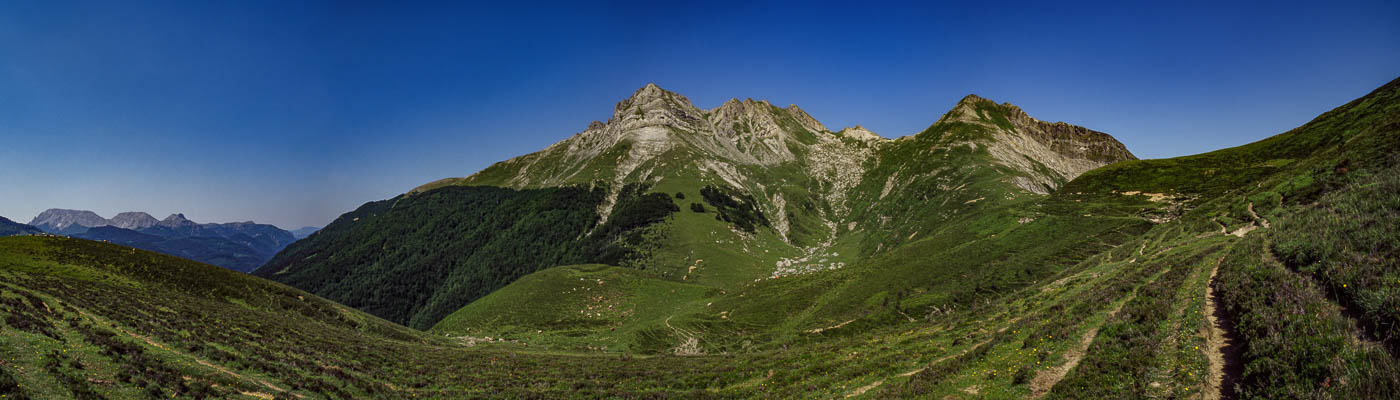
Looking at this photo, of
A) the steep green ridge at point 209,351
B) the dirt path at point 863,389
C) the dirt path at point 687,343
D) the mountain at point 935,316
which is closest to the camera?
the mountain at point 935,316

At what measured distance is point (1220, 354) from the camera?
1541 cm

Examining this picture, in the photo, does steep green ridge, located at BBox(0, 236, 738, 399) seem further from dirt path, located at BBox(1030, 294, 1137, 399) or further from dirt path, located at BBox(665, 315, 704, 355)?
dirt path, located at BBox(1030, 294, 1137, 399)

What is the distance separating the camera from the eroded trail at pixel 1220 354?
1349cm

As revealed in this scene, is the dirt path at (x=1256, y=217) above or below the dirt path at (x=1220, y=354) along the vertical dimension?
above

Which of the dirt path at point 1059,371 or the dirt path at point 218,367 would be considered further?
the dirt path at point 218,367

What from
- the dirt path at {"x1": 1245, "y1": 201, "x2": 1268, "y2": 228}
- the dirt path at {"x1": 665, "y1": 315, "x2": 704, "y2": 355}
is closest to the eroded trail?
the dirt path at {"x1": 1245, "y1": 201, "x2": 1268, "y2": 228}

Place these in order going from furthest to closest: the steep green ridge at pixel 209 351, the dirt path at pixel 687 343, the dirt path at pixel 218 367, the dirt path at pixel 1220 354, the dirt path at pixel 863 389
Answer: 1. the dirt path at pixel 687 343
2. the dirt path at pixel 218 367
3. the dirt path at pixel 863 389
4. the steep green ridge at pixel 209 351
5. the dirt path at pixel 1220 354

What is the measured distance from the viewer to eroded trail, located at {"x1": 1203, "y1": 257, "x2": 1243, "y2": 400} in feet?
44.3

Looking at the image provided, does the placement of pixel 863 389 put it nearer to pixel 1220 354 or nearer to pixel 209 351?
pixel 1220 354

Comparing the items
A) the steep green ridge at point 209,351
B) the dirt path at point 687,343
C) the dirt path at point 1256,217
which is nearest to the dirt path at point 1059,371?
the steep green ridge at point 209,351

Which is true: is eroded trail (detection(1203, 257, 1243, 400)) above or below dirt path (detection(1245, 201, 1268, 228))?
below

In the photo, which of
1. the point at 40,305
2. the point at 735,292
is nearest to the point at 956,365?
the point at 40,305

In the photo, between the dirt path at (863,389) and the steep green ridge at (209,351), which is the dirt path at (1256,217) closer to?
the dirt path at (863,389)

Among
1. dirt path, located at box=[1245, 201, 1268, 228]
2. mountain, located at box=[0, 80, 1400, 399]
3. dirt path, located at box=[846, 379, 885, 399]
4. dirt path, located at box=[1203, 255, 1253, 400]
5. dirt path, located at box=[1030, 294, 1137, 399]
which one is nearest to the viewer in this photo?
dirt path, located at box=[1203, 255, 1253, 400]
